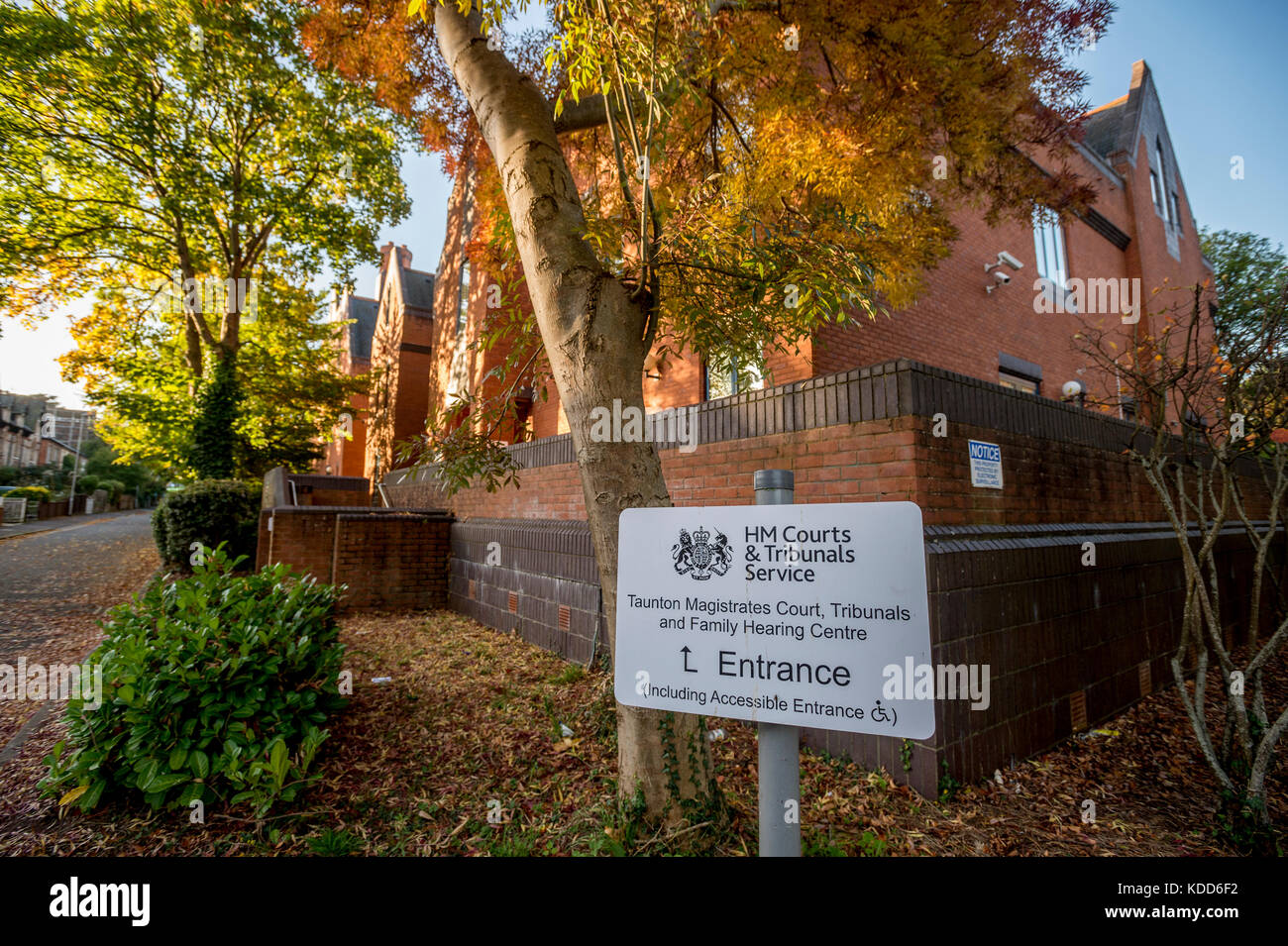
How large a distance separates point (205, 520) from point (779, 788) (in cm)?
1340

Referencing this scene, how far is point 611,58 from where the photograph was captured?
3166mm

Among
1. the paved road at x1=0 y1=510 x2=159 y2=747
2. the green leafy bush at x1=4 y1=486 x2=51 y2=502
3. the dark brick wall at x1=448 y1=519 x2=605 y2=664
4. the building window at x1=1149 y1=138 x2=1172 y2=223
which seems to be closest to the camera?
the dark brick wall at x1=448 y1=519 x2=605 y2=664

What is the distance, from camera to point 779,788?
1.71m

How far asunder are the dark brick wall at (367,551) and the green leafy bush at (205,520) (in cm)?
301

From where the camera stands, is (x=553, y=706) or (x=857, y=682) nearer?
(x=857, y=682)

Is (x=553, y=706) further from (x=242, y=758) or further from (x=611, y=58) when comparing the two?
(x=611, y=58)

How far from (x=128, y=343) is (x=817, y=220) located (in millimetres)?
20223

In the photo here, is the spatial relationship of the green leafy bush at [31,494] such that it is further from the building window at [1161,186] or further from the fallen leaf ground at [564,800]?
the building window at [1161,186]

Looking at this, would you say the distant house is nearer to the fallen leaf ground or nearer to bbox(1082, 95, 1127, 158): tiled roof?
the fallen leaf ground

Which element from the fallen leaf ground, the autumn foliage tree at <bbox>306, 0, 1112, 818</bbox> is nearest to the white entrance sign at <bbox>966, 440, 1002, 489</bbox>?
the autumn foliage tree at <bbox>306, 0, 1112, 818</bbox>

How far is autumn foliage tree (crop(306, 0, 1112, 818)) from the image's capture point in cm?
304

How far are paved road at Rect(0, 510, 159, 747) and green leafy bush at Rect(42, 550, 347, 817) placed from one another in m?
1.98

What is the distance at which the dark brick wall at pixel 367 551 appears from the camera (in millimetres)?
8953

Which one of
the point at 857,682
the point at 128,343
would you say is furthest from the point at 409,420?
the point at 857,682
